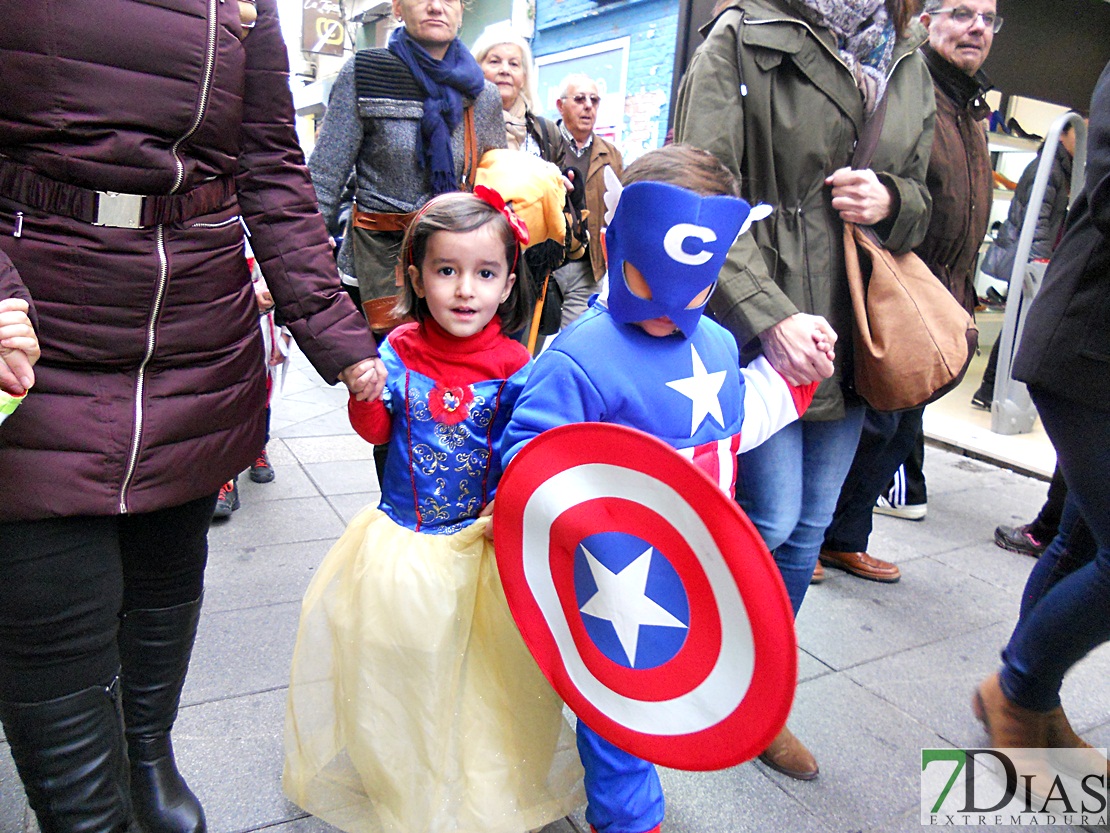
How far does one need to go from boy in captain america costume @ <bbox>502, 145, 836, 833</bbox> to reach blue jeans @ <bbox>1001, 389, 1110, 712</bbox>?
0.87 meters

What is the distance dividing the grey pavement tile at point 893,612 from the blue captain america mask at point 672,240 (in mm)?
1813

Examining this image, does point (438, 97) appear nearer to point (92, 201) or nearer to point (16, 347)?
point (92, 201)

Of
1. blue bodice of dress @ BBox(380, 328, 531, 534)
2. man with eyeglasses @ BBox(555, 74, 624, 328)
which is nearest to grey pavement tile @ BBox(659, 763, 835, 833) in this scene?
blue bodice of dress @ BBox(380, 328, 531, 534)

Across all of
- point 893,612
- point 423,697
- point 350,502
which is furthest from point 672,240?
point 350,502

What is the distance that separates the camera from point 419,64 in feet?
9.48

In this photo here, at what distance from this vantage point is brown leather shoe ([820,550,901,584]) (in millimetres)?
3539

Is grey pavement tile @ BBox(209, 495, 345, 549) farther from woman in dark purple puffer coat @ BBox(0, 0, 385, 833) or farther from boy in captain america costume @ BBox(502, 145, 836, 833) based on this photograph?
boy in captain america costume @ BBox(502, 145, 836, 833)

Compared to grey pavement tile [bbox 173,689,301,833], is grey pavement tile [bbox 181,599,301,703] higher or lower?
lower

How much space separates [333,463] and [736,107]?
3.36m

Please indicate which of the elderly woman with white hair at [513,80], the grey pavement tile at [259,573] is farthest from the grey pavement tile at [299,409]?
the elderly woman with white hair at [513,80]

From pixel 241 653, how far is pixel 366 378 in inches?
53.4

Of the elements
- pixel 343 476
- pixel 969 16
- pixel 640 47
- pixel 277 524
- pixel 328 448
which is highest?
pixel 969 16

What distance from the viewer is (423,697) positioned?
1.73 metres

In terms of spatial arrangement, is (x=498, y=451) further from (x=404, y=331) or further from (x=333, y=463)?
(x=333, y=463)
